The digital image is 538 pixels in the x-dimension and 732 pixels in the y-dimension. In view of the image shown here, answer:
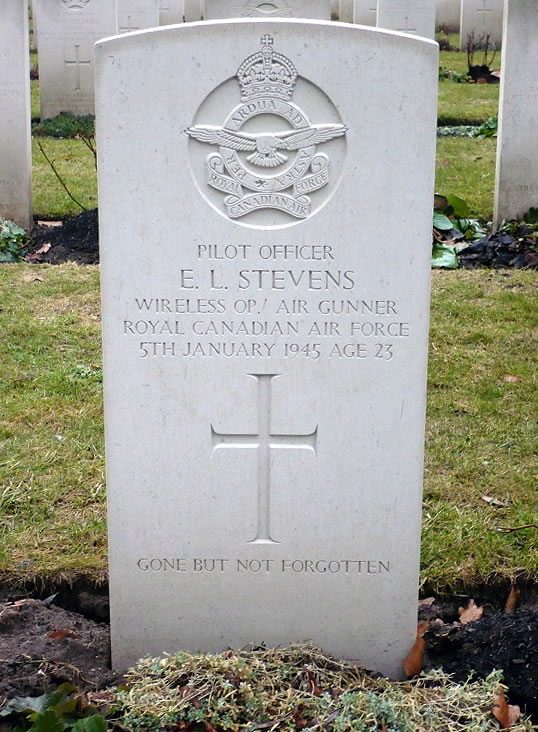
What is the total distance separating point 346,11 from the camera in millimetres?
21359

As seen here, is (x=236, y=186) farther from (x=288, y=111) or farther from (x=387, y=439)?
(x=387, y=439)

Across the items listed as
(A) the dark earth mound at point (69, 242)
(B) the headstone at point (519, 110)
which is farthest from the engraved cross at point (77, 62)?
(B) the headstone at point (519, 110)

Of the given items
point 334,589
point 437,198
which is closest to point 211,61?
point 334,589

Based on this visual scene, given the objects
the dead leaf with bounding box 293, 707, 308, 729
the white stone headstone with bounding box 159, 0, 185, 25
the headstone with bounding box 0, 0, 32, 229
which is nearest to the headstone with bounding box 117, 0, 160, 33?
the white stone headstone with bounding box 159, 0, 185, 25

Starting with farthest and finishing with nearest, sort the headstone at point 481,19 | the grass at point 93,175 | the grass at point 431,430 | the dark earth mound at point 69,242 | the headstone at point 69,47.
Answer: the headstone at point 481,19, the headstone at point 69,47, the grass at point 93,175, the dark earth mound at point 69,242, the grass at point 431,430

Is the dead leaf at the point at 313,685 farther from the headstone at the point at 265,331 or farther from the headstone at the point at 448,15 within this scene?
the headstone at the point at 448,15

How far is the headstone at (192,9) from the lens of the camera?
69.9ft

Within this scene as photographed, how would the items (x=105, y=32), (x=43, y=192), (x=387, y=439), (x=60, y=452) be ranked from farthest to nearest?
(x=105, y=32)
(x=43, y=192)
(x=60, y=452)
(x=387, y=439)

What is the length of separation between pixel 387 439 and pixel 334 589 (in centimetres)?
51

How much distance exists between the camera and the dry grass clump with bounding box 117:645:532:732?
2973 mm

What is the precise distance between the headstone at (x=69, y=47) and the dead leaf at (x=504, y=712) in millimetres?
11236

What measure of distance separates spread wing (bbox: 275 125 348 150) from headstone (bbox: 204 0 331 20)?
6.72m

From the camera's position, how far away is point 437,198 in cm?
890

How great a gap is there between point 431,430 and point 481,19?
53.2 ft
